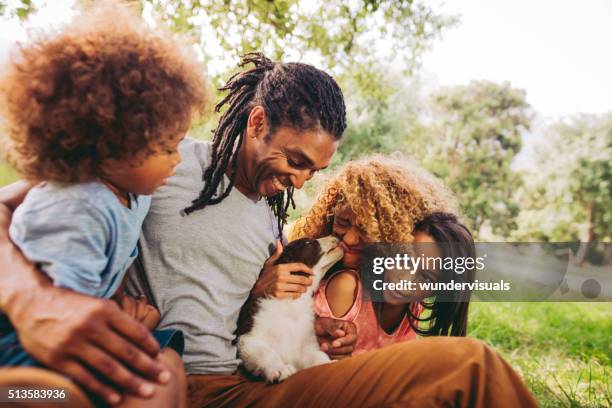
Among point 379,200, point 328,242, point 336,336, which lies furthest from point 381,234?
point 336,336

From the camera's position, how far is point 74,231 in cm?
113

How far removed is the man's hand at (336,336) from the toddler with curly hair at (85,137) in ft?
3.21

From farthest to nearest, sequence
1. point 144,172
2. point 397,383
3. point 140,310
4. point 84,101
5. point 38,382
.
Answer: point 140,310
point 397,383
point 144,172
point 84,101
point 38,382

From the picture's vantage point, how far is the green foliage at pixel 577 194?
60.6 ft

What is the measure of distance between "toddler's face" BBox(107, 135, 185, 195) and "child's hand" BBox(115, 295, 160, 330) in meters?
0.40

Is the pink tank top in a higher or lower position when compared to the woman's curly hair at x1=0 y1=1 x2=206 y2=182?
lower

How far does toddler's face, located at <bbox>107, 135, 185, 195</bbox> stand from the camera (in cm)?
129

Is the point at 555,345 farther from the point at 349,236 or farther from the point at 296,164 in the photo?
the point at 296,164

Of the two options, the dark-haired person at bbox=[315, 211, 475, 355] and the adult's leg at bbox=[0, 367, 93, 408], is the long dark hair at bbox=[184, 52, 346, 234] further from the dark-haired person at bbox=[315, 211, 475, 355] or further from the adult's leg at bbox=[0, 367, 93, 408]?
the adult's leg at bbox=[0, 367, 93, 408]

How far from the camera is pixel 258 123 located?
75.6 inches

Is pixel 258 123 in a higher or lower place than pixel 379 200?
higher

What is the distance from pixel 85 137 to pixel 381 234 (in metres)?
1.25

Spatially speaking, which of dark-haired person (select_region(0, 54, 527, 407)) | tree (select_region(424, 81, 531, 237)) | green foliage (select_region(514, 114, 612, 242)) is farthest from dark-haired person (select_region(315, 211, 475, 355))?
green foliage (select_region(514, 114, 612, 242))

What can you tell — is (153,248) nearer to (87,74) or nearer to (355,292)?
(87,74)
